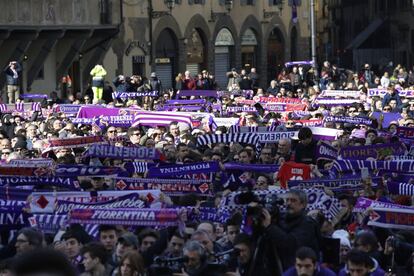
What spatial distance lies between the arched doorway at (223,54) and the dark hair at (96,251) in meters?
51.7

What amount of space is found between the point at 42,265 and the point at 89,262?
19.3 feet

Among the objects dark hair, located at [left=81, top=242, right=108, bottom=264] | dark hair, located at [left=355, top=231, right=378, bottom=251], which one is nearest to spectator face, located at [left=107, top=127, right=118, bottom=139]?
dark hair, located at [left=355, top=231, right=378, bottom=251]

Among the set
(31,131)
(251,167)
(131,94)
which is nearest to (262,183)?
(251,167)

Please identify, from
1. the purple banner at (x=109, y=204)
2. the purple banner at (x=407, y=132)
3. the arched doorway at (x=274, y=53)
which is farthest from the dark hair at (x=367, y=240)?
the arched doorway at (x=274, y=53)

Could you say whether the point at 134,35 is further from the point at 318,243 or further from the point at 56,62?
the point at 318,243

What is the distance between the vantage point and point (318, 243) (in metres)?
12.0

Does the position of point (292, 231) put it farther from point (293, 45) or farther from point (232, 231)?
point (293, 45)

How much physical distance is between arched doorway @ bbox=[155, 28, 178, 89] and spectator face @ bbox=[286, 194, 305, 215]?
154 feet

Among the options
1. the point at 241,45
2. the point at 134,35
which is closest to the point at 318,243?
the point at 134,35

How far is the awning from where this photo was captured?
7631 centimetres

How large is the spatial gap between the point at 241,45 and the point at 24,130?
37.6 meters

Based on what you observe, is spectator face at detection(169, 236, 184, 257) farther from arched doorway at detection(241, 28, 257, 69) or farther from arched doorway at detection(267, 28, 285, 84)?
arched doorway at detection(267, 28, 285, 84)

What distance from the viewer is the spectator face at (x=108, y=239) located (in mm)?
13102

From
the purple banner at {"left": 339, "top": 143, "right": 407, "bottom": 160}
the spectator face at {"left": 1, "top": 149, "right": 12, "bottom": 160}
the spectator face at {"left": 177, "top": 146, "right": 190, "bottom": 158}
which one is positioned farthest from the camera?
the spectator face at {"left": 1, "top": 149, "right": 12, "bottom": 160}
